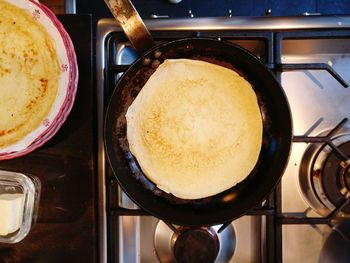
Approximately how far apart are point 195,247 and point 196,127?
0.22 m

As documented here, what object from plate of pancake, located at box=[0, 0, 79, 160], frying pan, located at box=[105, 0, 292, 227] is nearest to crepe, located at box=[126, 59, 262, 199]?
frying pan, located at box=[105, 0, 292, 227]

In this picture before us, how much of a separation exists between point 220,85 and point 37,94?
326 millimetres

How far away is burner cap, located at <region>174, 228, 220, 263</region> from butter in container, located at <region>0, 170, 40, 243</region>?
29 centimetres

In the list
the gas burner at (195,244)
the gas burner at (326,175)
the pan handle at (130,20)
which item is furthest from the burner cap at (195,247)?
the pan handle at (130,20)

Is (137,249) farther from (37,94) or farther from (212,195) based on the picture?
(37,94)

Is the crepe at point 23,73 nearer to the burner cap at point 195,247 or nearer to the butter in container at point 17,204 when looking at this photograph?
the butter in container at point 17,204

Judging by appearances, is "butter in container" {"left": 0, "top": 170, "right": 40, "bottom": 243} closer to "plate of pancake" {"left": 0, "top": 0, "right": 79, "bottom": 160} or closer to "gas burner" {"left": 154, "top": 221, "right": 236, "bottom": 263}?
"plate of pancake" {"left": 0, "top": 0, "right": 79, "bottom": 160}

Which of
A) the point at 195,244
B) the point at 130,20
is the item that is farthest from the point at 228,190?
the point at 130,20

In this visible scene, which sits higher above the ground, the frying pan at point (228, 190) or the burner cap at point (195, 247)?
the frying pan at point (228, 190)

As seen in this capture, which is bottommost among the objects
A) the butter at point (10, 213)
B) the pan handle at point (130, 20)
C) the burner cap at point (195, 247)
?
the burner cap at point (195, 247)

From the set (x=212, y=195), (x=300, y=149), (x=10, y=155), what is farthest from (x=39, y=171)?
(x=300, y=149)

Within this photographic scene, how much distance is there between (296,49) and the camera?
0.80m

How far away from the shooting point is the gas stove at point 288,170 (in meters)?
0.72

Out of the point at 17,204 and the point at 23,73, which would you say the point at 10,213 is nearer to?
the point at 17,204
